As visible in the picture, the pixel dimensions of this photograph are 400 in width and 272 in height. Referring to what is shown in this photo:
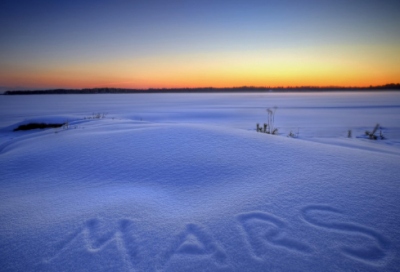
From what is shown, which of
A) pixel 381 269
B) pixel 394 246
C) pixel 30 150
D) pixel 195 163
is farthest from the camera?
pixel 30 150

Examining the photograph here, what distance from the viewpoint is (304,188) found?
183 centimetres

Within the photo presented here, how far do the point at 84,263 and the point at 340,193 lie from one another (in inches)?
78.5

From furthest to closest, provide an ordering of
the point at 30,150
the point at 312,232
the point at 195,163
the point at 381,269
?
the point at 30,150 < the point at 195,163 < the point at 312,232 < the point at 381,269

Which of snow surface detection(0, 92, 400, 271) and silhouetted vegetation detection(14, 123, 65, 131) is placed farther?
silhouetted vegetation detection(14, 123, 65, 131)

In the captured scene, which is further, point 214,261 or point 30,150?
point 30,150

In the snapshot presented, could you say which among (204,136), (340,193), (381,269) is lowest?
(381,269)

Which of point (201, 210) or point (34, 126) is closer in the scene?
point (201, 210)

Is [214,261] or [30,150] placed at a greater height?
[30,150]

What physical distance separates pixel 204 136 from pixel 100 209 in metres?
1.89

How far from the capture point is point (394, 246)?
48.3 inches

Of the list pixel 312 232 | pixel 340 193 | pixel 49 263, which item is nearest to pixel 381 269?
pixel 312 232

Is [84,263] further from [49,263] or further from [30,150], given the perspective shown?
[30,150]

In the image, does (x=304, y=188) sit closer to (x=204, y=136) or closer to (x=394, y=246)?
(x=394, y=246)

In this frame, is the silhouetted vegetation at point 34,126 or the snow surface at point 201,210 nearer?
the snow surface at point 201,210
